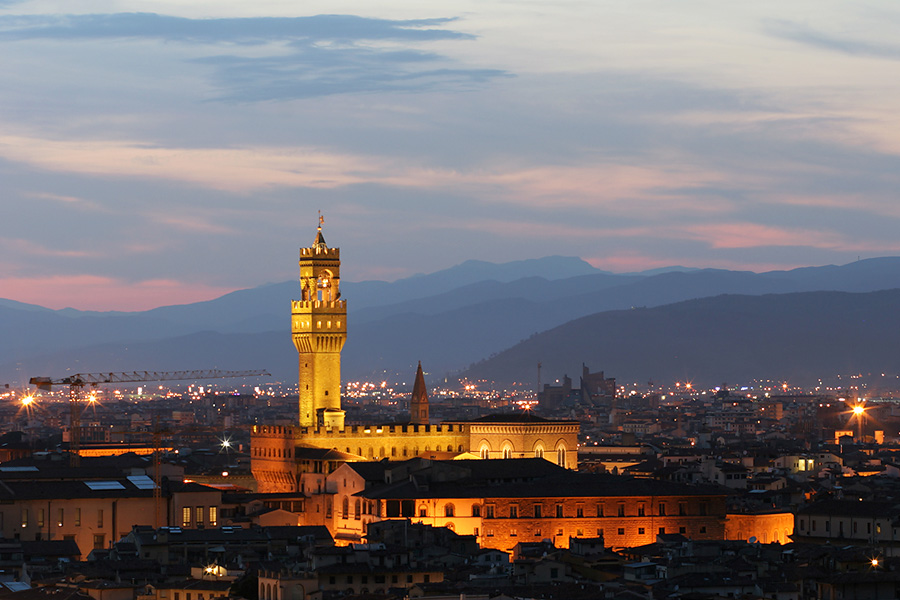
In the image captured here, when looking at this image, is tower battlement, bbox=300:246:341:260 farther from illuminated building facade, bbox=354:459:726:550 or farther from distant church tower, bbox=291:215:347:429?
illuminated building facade, bbox=354:459:726:550

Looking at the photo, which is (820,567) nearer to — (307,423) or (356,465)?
(356,465)

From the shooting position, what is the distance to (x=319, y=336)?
107 meters

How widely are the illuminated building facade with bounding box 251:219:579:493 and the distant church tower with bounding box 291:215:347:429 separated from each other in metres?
0.05

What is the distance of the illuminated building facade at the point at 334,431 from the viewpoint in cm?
10238

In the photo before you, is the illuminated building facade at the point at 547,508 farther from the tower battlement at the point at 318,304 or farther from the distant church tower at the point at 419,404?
the distant church tower at the point at 419,404

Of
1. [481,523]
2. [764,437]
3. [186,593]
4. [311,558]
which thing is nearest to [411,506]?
[481,523]

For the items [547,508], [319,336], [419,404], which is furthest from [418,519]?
[419,404]

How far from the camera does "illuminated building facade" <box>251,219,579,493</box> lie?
102m

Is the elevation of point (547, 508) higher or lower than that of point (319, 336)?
lower

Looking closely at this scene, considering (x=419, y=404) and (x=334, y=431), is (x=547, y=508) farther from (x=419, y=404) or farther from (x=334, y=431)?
(x=419, y=404)

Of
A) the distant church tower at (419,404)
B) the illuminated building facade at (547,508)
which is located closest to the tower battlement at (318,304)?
→ the distant church tower at (419,404)

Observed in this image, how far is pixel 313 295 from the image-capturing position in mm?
109188

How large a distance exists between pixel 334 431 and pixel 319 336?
19.6 ft

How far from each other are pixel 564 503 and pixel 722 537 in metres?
6.68
